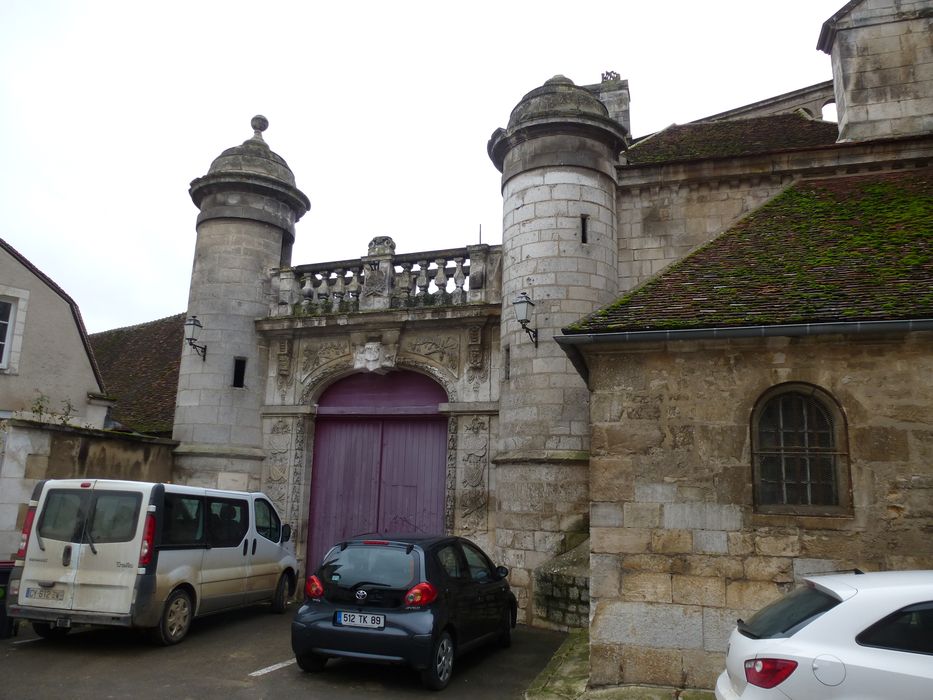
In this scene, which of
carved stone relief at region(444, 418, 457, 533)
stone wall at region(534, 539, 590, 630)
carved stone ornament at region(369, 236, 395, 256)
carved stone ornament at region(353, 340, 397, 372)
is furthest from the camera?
carved stone ornament at region(369, 236, 395, 256)

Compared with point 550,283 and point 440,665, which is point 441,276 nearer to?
point 550,283

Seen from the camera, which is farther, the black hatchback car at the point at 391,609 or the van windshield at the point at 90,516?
the van windshield at the point at 90,516

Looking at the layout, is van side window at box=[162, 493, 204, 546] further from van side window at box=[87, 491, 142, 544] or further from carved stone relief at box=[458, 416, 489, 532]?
carved stone relief at box=[458, 416, 489, 532]

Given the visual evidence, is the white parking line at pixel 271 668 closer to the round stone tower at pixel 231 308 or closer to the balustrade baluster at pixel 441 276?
the round stone tower at pixel 231 308

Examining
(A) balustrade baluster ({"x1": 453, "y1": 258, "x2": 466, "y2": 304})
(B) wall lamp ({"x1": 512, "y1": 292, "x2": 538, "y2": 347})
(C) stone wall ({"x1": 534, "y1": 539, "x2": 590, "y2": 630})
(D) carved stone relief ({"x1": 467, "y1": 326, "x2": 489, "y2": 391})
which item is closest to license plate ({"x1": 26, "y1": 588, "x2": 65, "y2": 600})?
(C) stone wall ({"x1": 534, "y1": 539, "x2": 590, "y2": 630})

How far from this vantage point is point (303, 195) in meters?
15.1

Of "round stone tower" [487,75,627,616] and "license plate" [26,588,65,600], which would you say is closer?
"license plate" [26,588,65,600]

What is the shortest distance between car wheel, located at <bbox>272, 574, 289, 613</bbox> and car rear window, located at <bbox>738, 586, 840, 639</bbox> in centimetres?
757

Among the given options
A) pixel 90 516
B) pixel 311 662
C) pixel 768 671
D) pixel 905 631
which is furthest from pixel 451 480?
pixel 905 631

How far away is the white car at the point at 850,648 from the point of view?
148 inches

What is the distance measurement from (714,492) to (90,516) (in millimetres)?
6494

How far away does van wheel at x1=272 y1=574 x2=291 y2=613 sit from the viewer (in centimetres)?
1055

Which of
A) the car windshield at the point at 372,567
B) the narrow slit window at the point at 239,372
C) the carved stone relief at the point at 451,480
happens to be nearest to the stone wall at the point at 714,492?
the car windshield at the point at 372,567

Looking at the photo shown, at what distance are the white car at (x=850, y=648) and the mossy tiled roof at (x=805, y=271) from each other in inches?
114
